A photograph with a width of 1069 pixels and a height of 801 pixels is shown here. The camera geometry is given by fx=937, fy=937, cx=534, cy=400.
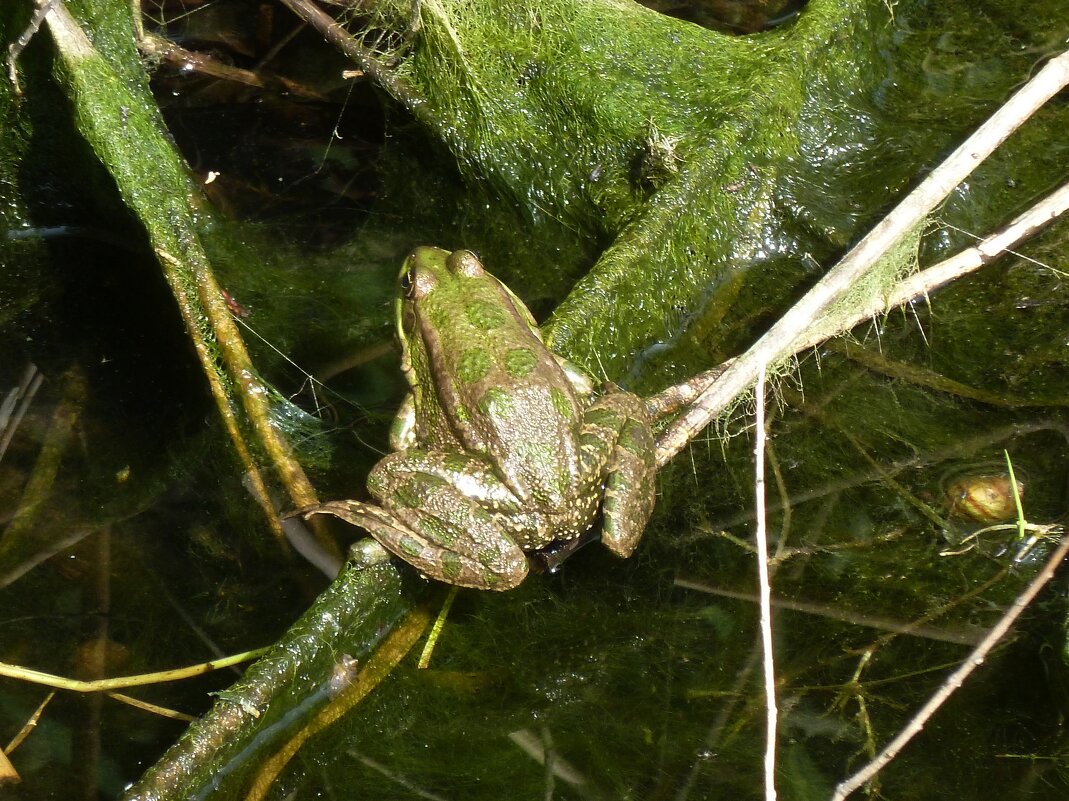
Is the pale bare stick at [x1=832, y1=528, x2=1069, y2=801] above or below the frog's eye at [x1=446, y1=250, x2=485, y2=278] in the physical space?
below

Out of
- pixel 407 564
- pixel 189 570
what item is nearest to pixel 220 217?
pixel 189 570

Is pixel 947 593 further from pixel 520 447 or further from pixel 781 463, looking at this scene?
pixel 520 447

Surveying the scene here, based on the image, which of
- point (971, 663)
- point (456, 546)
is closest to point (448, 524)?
point (456, 546)

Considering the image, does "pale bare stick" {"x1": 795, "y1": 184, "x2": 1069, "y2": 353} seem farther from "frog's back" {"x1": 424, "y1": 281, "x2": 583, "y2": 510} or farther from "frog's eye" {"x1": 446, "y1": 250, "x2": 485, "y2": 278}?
"frog's eye" {"x1": 446, "y1": 250, "x2": 485, "y2": 278}

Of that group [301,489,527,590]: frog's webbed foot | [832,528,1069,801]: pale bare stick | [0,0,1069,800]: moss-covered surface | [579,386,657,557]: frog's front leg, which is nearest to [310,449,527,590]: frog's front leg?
[301,489,527,590]: frog's webbed foot

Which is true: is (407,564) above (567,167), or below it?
below

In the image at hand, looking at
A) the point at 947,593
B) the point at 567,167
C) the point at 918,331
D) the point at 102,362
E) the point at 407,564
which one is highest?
the point at 102,362

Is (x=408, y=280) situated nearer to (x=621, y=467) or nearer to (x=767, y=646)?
(x=621, y=467)
